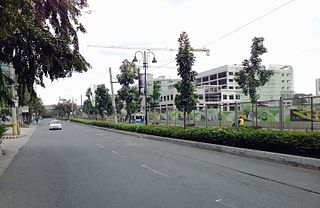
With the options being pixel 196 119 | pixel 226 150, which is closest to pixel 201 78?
pixel 196 119

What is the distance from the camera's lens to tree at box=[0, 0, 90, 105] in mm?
13250

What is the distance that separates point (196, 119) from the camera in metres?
30.7

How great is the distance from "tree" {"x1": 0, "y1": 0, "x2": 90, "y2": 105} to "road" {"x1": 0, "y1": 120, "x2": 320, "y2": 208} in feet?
15.2

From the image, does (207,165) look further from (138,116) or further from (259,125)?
(138,116)

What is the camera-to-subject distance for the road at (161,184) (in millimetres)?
7301

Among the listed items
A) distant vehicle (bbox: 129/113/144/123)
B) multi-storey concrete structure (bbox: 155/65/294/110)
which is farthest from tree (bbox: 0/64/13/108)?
multi-storey concrete structure (bbox: 155/65/294/110)

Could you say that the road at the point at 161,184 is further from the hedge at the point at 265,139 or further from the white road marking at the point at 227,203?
the hedge at the point at 265,139

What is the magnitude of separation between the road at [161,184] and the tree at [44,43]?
4630mm

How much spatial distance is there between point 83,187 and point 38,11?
7.20m

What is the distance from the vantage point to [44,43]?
49.1 ft

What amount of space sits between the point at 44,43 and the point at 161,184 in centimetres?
870

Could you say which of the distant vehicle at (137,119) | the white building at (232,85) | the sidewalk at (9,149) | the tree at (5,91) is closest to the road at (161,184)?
the sidewalk at (9,149)

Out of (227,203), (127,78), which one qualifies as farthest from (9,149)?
(127,78)

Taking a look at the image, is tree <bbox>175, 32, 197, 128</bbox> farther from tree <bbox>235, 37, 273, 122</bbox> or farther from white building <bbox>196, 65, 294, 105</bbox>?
white building <bbox>196, 65, 294, 105</bbox>
